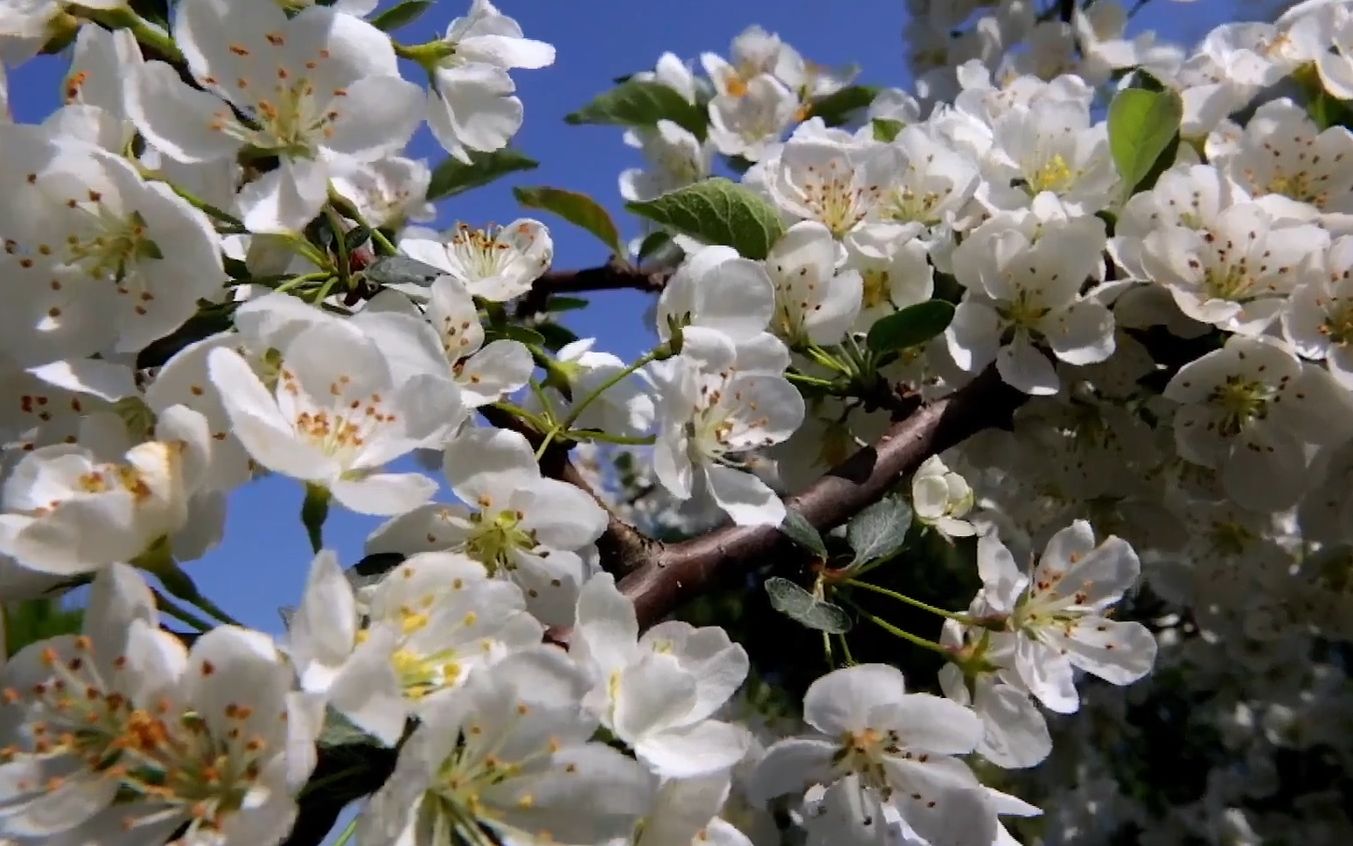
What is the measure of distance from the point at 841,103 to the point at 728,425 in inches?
46.6

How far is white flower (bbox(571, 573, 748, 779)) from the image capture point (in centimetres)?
70

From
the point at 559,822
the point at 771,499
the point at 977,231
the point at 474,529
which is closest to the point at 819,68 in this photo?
the point at 977,231

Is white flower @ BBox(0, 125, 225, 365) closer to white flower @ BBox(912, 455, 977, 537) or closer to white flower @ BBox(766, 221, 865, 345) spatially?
white flower @ BBox(766, 221, 865, 345)

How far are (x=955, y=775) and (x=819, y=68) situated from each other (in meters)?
1.49

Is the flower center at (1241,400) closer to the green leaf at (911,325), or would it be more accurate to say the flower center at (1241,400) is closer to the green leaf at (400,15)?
the green leaf at (911,325)

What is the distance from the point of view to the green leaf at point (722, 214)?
3.73ft

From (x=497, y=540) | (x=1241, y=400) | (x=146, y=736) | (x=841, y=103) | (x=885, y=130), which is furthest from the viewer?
(x=841, y=103)

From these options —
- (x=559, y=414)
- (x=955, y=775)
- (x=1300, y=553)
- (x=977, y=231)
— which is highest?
(x=977, y=231)

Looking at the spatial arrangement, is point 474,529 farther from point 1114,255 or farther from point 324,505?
point 1114,255

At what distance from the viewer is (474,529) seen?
0.80 m

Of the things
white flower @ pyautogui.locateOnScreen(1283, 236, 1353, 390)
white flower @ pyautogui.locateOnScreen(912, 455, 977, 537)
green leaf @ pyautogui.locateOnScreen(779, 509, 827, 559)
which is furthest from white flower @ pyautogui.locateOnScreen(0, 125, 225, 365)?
white flower @ pyautogui.locateOnScreen(1283, 236, 1353, 390)

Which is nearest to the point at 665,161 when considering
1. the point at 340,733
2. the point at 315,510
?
the point at 315,510

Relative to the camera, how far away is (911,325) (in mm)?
1068

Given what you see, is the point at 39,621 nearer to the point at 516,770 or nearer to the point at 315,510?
the point at 315,510
